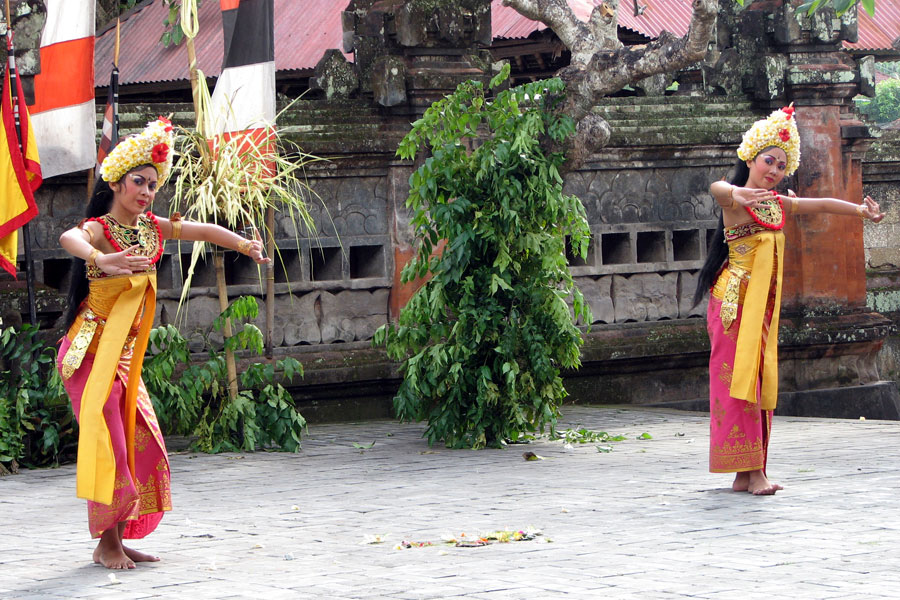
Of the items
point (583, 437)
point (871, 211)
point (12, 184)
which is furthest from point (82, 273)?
point (583, 437)

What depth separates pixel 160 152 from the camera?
583 centimetres

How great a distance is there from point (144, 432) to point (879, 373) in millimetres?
8540

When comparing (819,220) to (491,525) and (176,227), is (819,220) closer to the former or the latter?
(491,525)

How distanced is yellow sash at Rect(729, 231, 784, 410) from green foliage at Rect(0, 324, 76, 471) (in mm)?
3879

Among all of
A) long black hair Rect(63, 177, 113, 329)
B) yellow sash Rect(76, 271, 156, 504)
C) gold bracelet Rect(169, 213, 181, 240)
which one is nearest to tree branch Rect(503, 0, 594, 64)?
gold bracelet Rect(169, 213, 181, 240)

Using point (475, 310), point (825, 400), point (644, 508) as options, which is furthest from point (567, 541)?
point (825, 400)

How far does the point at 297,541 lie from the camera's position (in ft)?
19.4

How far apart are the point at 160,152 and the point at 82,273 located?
0.60 meters

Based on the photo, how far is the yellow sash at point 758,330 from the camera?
22.7 ft

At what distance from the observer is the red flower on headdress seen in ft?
19.1

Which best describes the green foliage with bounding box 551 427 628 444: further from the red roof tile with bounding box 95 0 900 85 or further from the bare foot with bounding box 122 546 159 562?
the red roof tile with bounding box 95 0 900 85

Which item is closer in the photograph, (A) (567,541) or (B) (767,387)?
(A) (567,541)

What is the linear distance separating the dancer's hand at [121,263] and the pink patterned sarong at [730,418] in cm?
298

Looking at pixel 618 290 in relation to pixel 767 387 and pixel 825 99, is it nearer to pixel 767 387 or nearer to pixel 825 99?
pixel 825 99
